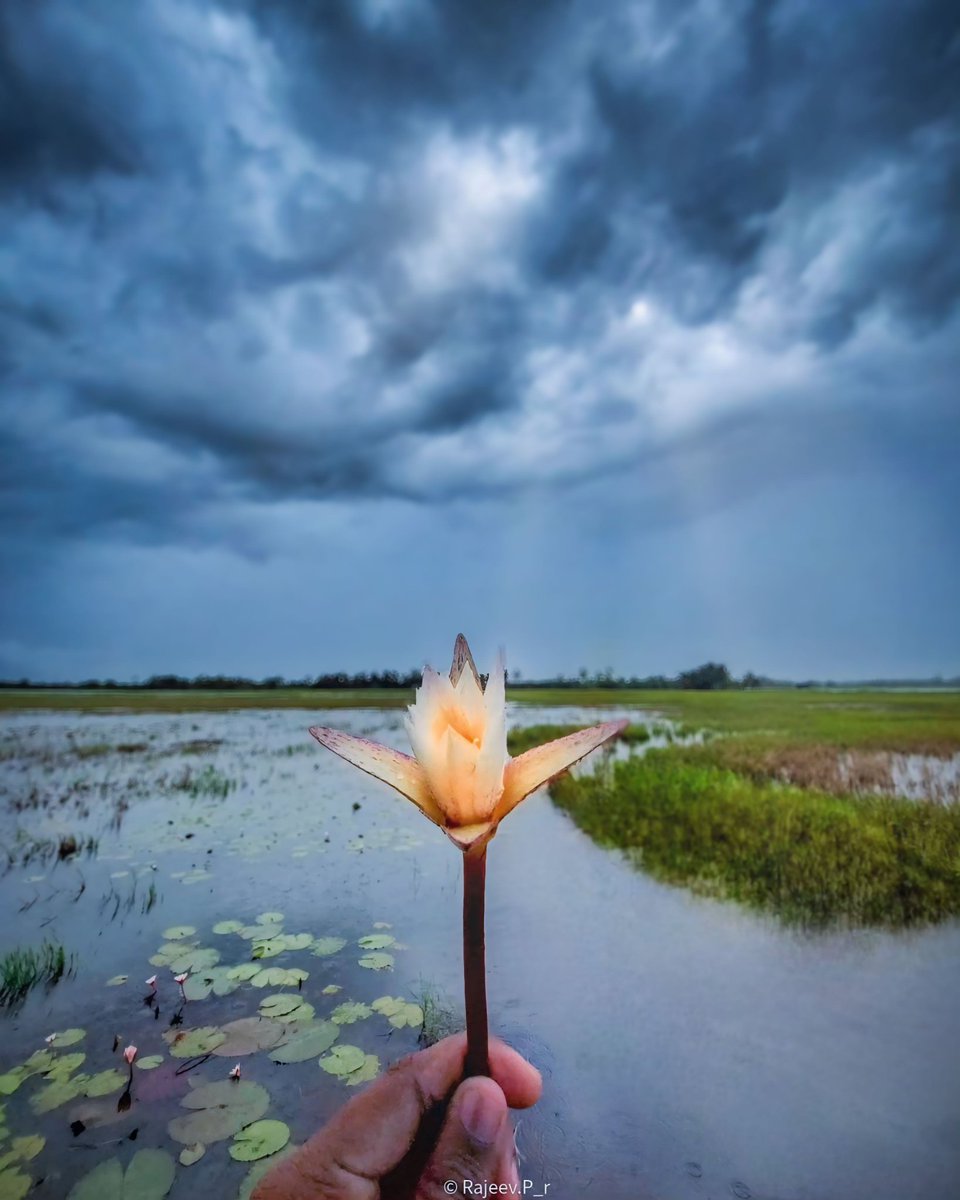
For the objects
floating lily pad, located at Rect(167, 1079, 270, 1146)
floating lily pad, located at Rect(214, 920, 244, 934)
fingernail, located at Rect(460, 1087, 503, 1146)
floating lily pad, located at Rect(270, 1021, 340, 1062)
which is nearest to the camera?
fingernail, located at Rect(460, 1087, 503, 1146)

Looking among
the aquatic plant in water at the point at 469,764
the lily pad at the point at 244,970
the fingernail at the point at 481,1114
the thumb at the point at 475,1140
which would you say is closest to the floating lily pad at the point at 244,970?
the lily pad at the point at 244,970

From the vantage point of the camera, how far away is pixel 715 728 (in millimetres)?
20281

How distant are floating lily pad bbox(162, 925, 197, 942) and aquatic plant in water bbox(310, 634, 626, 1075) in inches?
168

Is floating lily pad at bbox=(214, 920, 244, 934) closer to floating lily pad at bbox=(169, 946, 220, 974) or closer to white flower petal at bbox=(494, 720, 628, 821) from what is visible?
floating lily pad at bbox=(169, 946, 220, 974)

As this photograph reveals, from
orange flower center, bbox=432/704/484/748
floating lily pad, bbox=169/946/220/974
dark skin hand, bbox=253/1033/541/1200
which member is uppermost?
orange flower center, bbox=432/704/484/748

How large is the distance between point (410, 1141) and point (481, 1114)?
238 mm

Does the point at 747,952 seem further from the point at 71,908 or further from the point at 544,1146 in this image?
the point at 71,908

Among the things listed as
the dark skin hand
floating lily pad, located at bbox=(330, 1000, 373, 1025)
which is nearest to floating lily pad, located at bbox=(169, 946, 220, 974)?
floating lily pad, located at bbox=(330, 1000, 373, 1025)

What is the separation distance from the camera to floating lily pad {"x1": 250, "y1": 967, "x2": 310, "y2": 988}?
12.2ft

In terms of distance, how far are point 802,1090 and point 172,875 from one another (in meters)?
5.02

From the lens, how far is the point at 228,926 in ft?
15.0

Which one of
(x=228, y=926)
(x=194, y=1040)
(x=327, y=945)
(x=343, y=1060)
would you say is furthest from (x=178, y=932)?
(x=343, y=1060)

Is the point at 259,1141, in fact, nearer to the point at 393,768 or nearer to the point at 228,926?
the point at 228,926

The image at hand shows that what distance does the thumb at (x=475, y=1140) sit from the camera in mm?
1043
